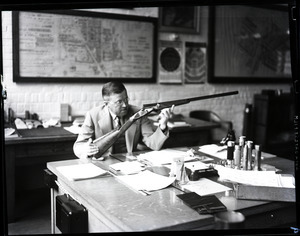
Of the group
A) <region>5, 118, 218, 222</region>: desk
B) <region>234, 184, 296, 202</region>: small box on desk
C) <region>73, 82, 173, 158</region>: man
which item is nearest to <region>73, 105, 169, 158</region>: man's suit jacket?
<region>73, 82, 173, 158</region>: man

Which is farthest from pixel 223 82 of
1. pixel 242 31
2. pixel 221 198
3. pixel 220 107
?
pixel 221 198

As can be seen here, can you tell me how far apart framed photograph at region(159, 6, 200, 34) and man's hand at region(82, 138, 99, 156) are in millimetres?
2176

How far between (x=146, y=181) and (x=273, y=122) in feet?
10.8

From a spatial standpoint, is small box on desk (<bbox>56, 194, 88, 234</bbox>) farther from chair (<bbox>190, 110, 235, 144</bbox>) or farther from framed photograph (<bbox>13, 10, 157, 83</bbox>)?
chair (<bbox>190, 110, 235, 144</bbox>)

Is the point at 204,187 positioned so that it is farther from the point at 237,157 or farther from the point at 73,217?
the point at 73,217

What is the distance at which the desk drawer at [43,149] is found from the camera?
2.47 metres

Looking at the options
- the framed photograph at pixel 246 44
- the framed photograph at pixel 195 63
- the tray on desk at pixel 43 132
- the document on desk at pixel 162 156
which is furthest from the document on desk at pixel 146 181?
the framed photograph at pixel 246 44

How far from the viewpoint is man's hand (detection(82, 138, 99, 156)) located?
2.33 m

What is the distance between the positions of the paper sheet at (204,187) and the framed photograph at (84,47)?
5.05 feet

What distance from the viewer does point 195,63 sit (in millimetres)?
4359

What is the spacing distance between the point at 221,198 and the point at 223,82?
9.53 ft

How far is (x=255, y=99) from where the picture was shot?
4.75 m

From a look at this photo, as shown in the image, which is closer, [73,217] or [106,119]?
[73,217]

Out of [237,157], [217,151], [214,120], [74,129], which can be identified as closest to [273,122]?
[214,120]
